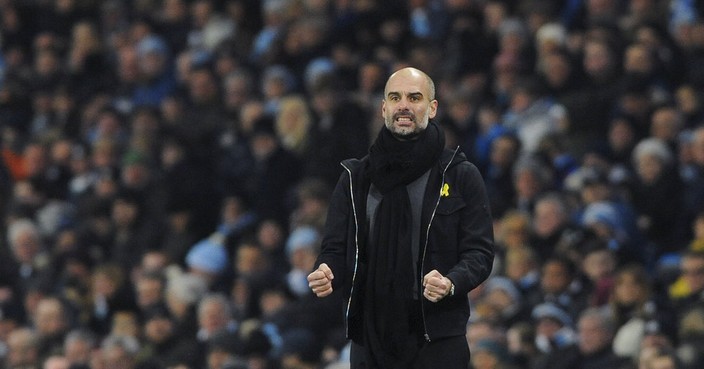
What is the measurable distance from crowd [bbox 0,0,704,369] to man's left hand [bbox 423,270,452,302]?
3.54 m

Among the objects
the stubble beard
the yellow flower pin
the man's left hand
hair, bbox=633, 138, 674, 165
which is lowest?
the man's left hand

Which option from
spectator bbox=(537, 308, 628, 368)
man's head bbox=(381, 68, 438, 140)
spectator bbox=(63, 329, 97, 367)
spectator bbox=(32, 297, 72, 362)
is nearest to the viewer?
man's head bbox=(381, 68, 438, 140)

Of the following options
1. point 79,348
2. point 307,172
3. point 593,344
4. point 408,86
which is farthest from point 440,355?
point 307,172

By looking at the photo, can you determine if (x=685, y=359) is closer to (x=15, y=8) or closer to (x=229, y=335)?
(x=229, y=335)

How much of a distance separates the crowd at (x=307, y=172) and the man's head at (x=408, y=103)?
11.7ft

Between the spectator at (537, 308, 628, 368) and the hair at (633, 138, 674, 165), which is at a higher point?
the hair at (633, 138, 674, 165)

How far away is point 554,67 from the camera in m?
13.4

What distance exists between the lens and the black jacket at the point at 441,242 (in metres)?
6.79

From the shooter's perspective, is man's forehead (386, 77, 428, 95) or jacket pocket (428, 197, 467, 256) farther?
jacket pocket (428, 197, 467, 256)

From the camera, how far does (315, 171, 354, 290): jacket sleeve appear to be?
6824 millimetres

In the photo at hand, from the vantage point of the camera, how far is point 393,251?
6.78m

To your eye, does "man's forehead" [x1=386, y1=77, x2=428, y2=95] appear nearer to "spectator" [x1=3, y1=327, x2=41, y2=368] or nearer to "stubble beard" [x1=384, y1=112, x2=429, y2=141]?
"stubble beard" [x1=384, y1=112, x2=429, y2=141]

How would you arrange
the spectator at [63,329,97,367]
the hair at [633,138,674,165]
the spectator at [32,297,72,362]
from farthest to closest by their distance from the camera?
1. the spectator at [32,297,72,362]
2. the spectator at [63,329,97,367]
3. the hair at [633,138,674,165]

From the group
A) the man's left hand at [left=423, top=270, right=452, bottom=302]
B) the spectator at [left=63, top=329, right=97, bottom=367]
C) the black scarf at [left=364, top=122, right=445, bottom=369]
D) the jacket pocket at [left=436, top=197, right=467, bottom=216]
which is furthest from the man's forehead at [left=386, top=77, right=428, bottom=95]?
the spectator at [left=63, top=329, right=97, bottom=367]
